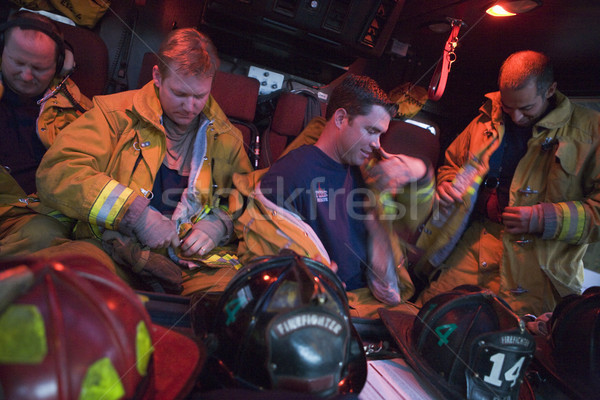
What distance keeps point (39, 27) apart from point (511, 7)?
2752 mm

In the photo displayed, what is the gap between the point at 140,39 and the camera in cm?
293

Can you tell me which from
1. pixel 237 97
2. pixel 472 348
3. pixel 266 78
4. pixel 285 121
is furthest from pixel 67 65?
pixel 472 348

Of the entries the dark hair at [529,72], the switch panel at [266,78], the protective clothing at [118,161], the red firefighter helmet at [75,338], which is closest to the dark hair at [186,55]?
the protective clothing at [118,161]

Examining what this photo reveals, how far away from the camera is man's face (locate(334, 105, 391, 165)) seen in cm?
190

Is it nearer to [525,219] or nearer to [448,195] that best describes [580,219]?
[525,219]

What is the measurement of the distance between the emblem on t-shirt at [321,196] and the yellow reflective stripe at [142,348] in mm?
1248

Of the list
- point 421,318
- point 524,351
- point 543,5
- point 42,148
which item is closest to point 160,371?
point 421,318

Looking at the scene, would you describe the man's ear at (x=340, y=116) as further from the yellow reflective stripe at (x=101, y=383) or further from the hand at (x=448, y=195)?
the yellow reflective stripe at (x=101, y=383)

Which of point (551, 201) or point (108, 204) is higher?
point (551, 201)

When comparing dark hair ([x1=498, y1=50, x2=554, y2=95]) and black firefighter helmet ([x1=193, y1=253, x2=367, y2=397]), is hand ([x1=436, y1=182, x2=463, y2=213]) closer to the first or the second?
dark hair ([x1=498, y1=50, x2=554, y2=95])

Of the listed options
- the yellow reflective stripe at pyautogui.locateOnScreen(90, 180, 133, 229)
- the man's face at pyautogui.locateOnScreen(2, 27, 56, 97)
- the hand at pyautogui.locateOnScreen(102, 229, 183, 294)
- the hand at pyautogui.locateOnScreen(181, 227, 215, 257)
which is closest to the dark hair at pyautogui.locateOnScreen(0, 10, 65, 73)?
the man's face at pyautogui.locateOnScreen(2, 27, 56, 97)

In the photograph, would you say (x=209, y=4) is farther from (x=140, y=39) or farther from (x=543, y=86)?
(x=543, y=86)

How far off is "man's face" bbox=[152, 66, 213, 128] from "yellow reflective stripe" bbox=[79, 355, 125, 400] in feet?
4.55

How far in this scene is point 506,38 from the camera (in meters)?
2.74
